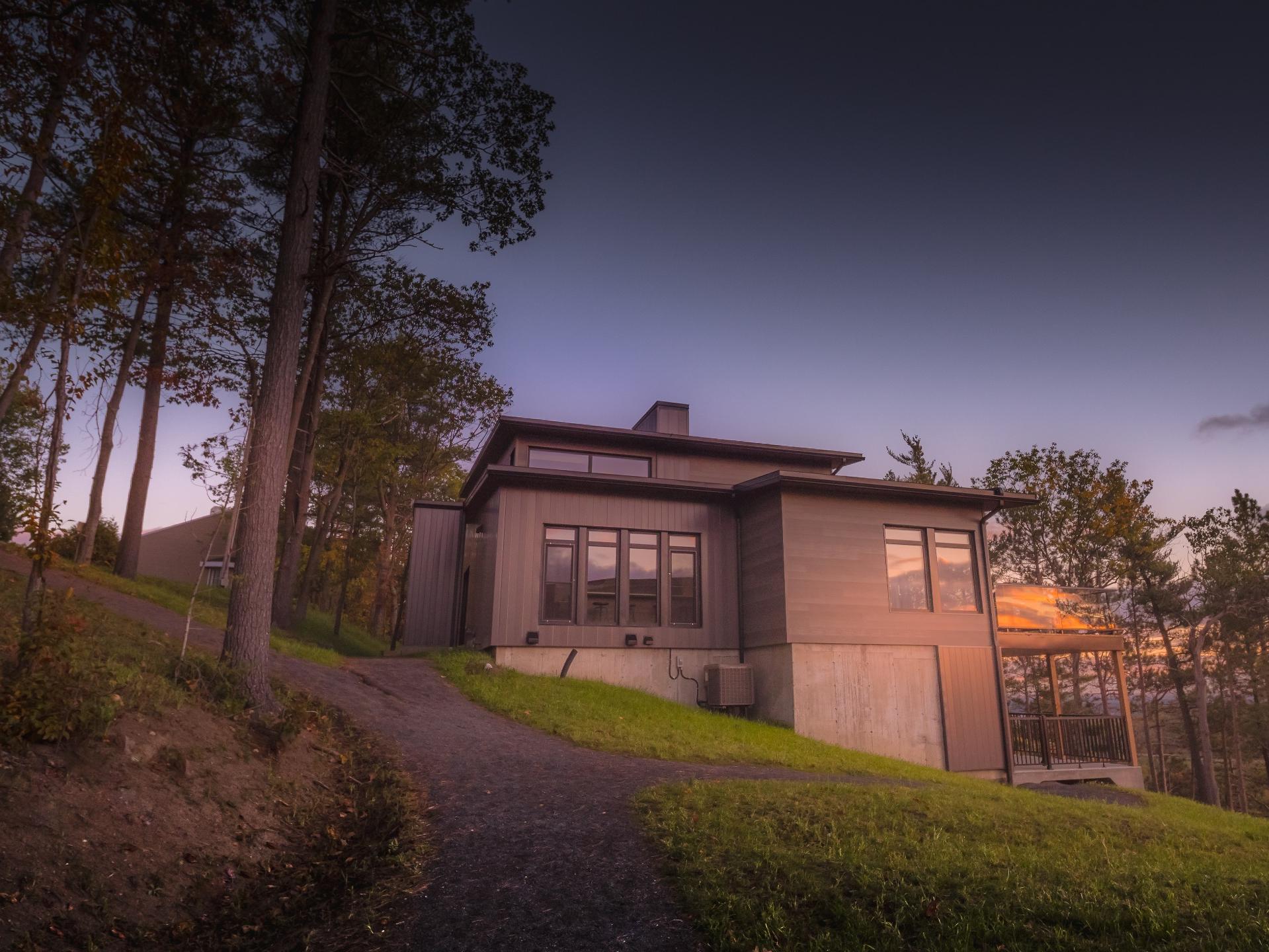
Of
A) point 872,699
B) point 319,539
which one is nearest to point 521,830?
point 872,699

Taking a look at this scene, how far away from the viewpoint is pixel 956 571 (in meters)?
17.6

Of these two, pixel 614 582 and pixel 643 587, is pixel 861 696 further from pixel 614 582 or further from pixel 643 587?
pixel 614 582

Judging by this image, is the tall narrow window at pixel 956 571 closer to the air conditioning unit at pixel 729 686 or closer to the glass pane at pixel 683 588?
the air conditioning unit at pixel 729 686

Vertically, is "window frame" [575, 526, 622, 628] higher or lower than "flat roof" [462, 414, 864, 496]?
lower

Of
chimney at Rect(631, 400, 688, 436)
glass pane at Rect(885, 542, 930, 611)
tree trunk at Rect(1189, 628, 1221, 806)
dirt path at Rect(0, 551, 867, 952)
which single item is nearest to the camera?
dirt path at Rect(0, 551, 867, 952)

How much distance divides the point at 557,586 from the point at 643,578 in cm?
207

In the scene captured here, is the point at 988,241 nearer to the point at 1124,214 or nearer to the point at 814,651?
the point at 1124,214

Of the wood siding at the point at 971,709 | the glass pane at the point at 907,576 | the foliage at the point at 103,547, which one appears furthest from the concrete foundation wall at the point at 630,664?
the foliage at the point at 103,547

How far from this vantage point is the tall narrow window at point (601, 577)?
16969 mm

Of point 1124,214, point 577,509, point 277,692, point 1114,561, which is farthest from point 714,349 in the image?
point 1114,561

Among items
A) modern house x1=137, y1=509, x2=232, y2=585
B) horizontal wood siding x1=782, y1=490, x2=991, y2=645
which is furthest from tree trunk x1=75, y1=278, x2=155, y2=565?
modern house x1=137, y1=509, x2=232, y2=585

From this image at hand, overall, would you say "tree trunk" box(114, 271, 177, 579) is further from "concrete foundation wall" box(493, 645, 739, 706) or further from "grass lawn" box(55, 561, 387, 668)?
"concrete foundation wall" box(493, 645, 739, 706)

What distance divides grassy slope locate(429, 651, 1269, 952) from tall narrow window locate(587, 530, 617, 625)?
20.7 ft

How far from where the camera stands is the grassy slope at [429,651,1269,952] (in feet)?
15.1
